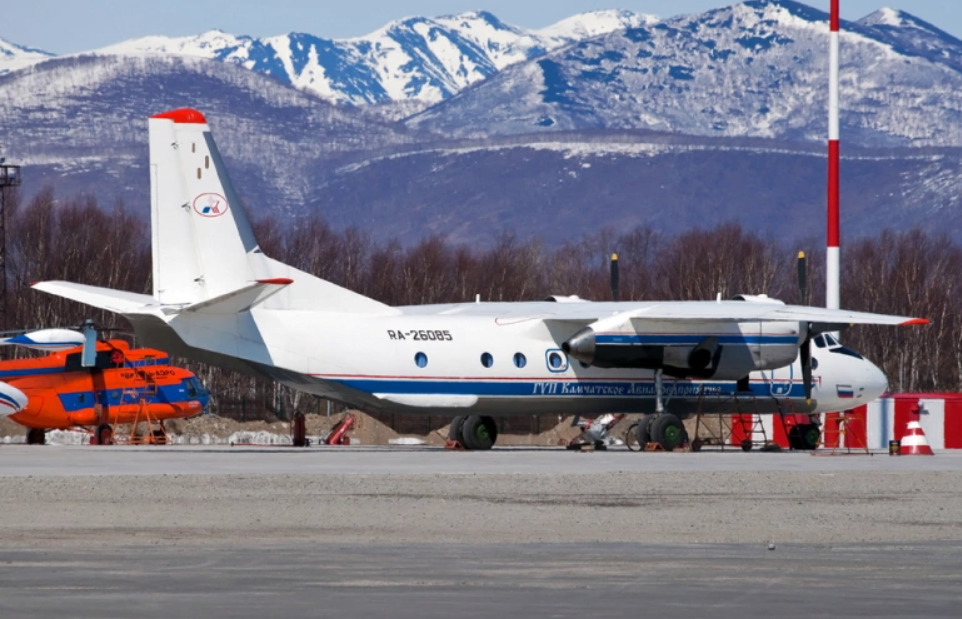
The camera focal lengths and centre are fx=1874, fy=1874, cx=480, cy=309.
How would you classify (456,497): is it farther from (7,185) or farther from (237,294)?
(7,185)

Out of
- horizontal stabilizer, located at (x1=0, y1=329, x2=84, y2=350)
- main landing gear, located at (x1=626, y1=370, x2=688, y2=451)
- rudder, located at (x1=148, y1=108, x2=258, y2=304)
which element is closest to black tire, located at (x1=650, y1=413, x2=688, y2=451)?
main landing gear, located at (x1=626, y1=370, x2=688, y2=451)

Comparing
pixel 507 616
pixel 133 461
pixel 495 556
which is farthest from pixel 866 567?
pixel 133 461

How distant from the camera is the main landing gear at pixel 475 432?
43.0 m

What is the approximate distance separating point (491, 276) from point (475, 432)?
67048mm

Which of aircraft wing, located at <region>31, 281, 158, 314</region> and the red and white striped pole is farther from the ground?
the red and white striped pole

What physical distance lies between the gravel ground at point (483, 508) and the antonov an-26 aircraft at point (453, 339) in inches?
302

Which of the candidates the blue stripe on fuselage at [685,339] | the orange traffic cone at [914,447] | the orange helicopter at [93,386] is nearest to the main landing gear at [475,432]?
the blue stripe on fuselage at [685,339]

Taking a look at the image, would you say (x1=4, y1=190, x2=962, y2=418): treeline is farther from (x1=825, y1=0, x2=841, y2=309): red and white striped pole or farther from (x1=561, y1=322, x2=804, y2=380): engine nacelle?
(x1=561, y1=322, x2=804, y2=380): engine nacelle

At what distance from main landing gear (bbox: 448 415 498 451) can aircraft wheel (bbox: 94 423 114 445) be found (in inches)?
445

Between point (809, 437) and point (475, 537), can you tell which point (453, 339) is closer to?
point (809, 437)

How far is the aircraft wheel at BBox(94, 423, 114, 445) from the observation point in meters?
49.4

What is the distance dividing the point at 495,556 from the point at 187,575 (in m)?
3.43

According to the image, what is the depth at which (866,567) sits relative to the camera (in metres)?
17.7

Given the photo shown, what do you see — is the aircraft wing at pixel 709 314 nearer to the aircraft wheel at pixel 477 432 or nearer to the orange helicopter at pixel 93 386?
the aircraft wheel at pixel 477 432
